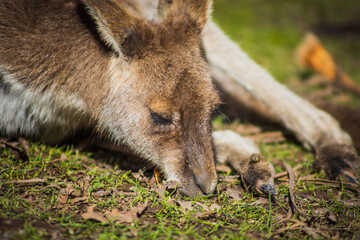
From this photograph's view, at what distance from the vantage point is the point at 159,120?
304cm

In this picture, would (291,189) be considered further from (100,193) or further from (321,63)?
(321,63)

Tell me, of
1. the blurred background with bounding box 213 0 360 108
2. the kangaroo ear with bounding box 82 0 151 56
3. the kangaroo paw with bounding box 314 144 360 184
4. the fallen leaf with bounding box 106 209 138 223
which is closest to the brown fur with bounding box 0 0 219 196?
the kangaroo ear with bounding box 82 0 151 56

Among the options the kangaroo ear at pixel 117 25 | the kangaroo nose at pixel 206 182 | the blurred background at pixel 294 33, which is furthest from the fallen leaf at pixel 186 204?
the blurred background at pixel 294 33

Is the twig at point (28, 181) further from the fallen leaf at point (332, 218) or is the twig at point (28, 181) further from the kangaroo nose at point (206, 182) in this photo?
the fallen leaf at point (332, 218)

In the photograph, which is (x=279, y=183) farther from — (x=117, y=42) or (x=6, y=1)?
(x=6, y=1)

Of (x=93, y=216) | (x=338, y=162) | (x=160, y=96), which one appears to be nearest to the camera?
(x=93, y=216)

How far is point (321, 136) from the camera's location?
13.7ft

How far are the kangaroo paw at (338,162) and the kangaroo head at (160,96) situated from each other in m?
1.50

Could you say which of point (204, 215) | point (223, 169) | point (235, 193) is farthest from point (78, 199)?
point (223, 169)

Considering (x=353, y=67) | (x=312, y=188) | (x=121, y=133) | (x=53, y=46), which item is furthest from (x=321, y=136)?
(x=353, y=67)

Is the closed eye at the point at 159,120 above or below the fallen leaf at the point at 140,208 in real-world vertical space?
above

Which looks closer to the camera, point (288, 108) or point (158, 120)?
point (158, 120)

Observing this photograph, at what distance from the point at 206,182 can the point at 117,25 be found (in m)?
1.50

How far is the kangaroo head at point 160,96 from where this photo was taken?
295 cm
